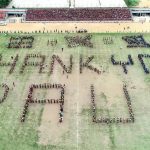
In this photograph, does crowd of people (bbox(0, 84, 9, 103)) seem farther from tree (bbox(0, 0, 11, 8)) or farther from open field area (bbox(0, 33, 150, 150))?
tree (bbox(0, 0, 11, 8))

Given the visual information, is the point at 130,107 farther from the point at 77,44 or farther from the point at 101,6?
the point at 101,6

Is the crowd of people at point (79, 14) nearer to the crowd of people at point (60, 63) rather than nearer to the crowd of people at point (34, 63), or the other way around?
the crowd of people at point (34, 63)

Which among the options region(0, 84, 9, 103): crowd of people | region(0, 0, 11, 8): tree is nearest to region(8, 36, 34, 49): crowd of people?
region(0, 84, 9, 103): crowd of people

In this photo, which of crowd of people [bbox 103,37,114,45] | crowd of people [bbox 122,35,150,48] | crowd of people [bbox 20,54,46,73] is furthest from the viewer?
crowd of people [bbox 103,37,114,45]

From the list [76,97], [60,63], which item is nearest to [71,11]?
[60,63]

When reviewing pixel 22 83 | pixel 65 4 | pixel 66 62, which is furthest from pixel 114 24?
pixel 22 83

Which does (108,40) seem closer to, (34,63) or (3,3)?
(34,63)
